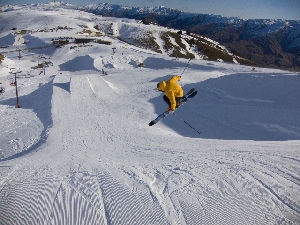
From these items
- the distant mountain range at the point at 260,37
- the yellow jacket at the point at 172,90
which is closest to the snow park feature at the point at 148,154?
the yellow jacket at the point at 172,90

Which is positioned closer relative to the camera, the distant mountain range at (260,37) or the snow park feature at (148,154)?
the snow park feature at (148,154)

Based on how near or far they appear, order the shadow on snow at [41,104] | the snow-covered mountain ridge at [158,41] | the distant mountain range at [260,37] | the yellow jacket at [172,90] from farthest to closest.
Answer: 1. the distant mountain range at [260,37]
2. the snow-covered mountain ridge at [158,41]
3. the shadow on snow at [41,104]
4. the yellow jacket at [172,90]

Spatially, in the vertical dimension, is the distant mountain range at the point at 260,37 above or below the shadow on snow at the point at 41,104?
above

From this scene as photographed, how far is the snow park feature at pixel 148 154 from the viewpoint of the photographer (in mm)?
4379

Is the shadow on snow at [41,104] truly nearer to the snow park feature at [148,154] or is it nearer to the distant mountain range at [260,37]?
the snow park feature at [148,154]

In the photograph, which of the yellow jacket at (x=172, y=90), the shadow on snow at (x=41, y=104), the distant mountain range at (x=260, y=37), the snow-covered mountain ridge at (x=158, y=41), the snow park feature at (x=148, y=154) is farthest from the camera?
the distant mountain range at (x=260, y=37)

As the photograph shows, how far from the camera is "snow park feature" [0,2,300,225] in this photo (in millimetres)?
4379

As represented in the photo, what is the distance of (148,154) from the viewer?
7621 mm

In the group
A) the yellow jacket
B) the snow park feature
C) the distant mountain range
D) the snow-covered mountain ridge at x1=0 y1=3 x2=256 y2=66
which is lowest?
the snow park feature

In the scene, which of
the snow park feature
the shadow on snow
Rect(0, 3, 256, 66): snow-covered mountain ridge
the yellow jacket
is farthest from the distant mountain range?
the yellow jacket

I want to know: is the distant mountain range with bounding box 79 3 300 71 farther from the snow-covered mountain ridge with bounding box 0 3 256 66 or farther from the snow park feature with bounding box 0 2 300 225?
the snow park feature with bounding box 0 2 300 225

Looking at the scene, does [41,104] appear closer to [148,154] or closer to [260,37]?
[148,154]

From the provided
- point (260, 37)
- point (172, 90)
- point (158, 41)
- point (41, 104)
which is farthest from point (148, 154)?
point (260, 37)

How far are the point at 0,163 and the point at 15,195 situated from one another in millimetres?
3139
